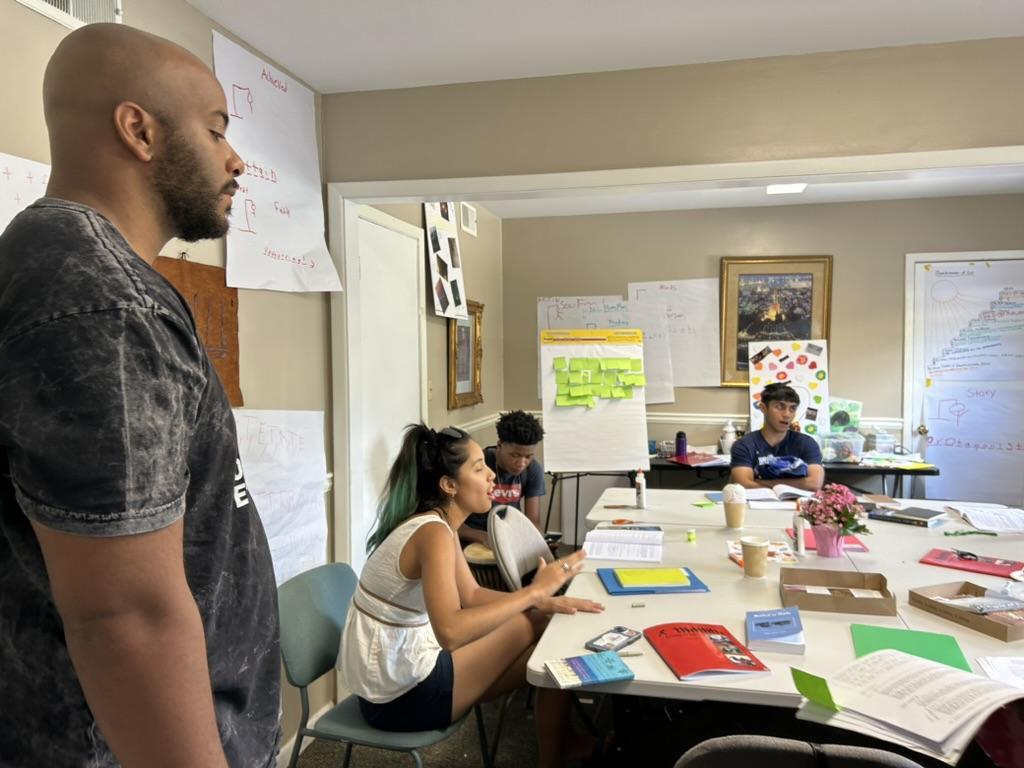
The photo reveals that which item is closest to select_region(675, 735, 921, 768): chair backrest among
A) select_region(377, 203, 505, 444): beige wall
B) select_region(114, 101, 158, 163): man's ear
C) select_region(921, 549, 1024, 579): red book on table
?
select_region(114, 101, 158, 163): man's ear

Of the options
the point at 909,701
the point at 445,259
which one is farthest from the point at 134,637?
the point at 445,259

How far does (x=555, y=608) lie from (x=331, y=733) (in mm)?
670

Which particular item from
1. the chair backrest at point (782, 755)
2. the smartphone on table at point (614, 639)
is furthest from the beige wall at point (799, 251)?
the chair backrest at point (782, 755)

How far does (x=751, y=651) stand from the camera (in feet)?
4.87

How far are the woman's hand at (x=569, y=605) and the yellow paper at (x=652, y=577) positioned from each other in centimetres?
18

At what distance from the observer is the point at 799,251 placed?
4.75 m

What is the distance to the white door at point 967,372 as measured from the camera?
177 inches

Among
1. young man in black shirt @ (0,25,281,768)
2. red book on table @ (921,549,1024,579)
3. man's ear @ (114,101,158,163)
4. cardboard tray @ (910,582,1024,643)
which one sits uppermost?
man's ear @ (114,101,158,163)

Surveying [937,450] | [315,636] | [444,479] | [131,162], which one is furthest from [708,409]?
[131,162]

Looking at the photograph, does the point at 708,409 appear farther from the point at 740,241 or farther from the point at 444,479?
the point at 444,479

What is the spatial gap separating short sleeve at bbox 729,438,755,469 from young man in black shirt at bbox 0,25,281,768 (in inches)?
120

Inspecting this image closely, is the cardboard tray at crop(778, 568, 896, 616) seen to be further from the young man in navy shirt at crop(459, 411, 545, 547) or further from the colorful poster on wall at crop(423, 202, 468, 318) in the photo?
the colorful poster on wall at crop(423, 202, 468, 318)

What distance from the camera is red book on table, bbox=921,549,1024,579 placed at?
1.98 m

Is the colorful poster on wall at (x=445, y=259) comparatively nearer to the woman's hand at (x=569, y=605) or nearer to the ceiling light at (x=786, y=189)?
the ceiling light at (x=786, y=189)
